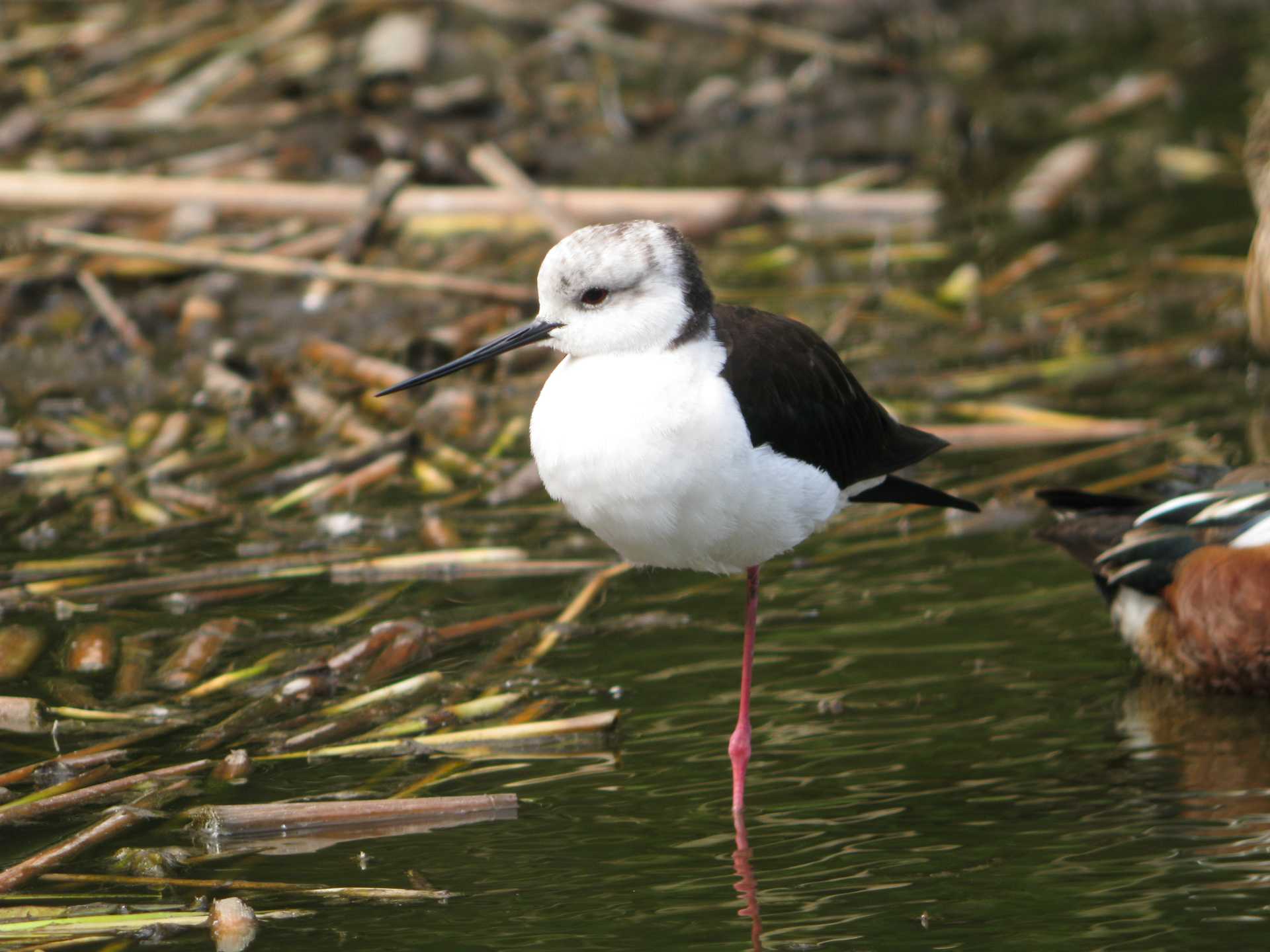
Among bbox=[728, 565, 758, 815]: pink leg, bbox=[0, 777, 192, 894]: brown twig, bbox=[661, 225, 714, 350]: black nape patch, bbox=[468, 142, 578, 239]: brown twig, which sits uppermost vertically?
bbox=[661, 225, 714, 350]: black nape patch

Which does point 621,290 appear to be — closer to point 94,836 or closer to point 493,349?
point 493,349

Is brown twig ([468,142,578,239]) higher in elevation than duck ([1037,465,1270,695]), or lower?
higher

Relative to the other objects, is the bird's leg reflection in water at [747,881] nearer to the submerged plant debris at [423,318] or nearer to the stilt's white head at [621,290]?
the submerged plant debris at [423,318]

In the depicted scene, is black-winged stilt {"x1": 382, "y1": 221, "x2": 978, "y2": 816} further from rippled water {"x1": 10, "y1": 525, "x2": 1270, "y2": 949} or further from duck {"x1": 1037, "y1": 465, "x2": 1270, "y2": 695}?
duck {"x1": 1037, "y1": 465, "x2": 1270, "y2": 695}

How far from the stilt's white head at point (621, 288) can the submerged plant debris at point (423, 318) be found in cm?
118

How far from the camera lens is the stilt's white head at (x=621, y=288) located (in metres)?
4.28

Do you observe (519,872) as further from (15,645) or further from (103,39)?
(103,39)

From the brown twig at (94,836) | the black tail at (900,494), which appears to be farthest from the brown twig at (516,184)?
the brown twig at (94,836)

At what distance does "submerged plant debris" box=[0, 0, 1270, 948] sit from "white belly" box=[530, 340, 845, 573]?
786mm

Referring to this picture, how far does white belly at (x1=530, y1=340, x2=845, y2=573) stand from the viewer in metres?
4.14

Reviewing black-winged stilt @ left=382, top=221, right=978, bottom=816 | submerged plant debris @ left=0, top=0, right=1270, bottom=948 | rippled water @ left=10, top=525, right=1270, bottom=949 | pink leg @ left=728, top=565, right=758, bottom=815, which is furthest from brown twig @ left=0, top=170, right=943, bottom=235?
black-winged stilt @ left=382, top=221, right=978, bottom=816

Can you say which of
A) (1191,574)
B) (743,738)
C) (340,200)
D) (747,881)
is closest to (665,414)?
(743,738)

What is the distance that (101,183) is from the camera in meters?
8.77

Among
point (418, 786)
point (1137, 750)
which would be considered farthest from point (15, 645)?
point (1137, 750)
